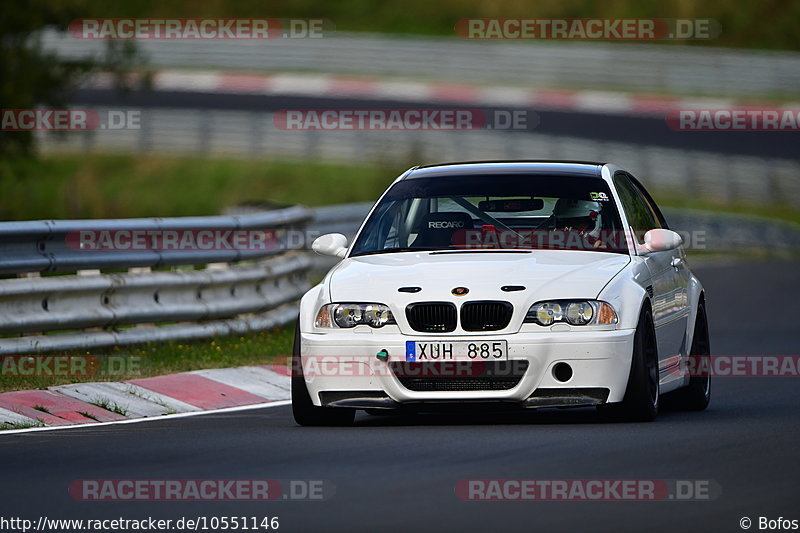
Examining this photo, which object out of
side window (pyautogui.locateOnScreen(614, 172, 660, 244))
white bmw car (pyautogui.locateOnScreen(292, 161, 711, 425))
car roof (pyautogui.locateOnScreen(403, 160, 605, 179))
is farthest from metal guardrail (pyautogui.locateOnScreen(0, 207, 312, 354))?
side window (pyautogui.locateOnScreen(614, 172, 660, 244))

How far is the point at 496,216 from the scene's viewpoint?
11602 millimetres

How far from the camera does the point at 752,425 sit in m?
10.6

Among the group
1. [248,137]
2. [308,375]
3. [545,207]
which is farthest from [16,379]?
[248,137]

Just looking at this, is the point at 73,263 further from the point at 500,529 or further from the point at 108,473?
the point at 500,529

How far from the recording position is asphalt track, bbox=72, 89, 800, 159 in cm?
4259

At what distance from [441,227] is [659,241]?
4.41ft

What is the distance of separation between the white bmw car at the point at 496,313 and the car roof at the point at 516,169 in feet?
0.64

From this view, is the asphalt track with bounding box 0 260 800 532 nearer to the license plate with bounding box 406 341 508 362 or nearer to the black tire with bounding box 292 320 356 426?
the black tire with bounding box 292 320 356 426

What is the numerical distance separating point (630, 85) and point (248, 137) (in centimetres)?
1272
